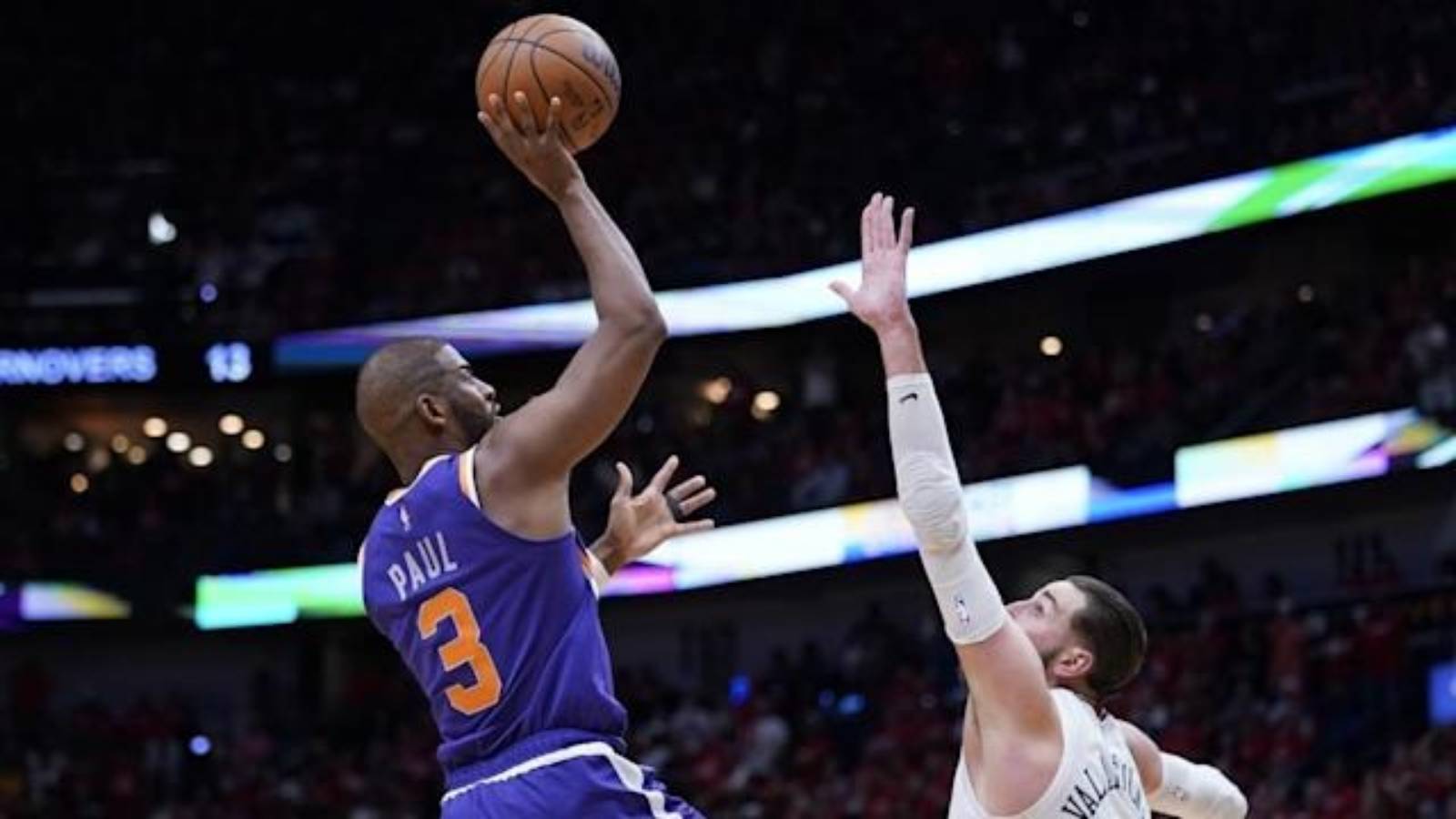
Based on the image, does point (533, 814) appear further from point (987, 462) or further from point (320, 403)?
point (320, 403)

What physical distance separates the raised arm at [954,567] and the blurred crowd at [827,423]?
17.5m

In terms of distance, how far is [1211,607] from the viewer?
21812 mm

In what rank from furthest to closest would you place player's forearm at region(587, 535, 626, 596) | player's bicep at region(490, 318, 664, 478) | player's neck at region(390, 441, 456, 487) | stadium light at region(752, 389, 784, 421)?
stadium light at region(752, 389, 784, 421) → player's forearm at region(587, 535, 626, 596) → player's neck at region(390, 441, 456, 487) → player's bicep at region(490, 318, 664, 478)

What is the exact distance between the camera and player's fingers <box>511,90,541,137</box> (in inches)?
190

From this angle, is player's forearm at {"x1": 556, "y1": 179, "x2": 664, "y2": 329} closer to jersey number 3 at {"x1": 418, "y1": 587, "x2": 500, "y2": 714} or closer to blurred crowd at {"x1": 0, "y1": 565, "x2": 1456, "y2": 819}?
jersey number 3 at {"x1": 418, "y1": 587, "x2": 500, "y2": 714}

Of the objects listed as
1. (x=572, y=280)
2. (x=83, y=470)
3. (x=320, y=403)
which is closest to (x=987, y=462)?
(x=572, y=280)

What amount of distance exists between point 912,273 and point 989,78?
320cm

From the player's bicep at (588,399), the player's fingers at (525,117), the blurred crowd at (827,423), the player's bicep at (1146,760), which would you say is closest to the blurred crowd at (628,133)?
the blurred crowd at (827,423)

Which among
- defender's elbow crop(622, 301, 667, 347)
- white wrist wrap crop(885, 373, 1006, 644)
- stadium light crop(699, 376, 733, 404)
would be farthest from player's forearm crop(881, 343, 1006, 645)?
stadium light crop(699, 376, 733, 404)

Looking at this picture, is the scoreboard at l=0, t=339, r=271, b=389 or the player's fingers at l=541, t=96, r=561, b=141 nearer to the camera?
the player's fingers at l=541, t=96, r=561, b=141

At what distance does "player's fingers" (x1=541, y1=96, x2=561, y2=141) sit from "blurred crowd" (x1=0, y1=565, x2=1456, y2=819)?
13250 millimetres

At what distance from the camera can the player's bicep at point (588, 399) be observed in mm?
4727

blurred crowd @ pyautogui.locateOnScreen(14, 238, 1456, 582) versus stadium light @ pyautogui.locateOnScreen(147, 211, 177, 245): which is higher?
stadium light @ pyautogui.locateOnScreen(147, 211, 177, 245)

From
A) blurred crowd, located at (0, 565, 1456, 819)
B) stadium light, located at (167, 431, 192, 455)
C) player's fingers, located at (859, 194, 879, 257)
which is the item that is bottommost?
player's fingers, located at (859, 194, 879, 257)
